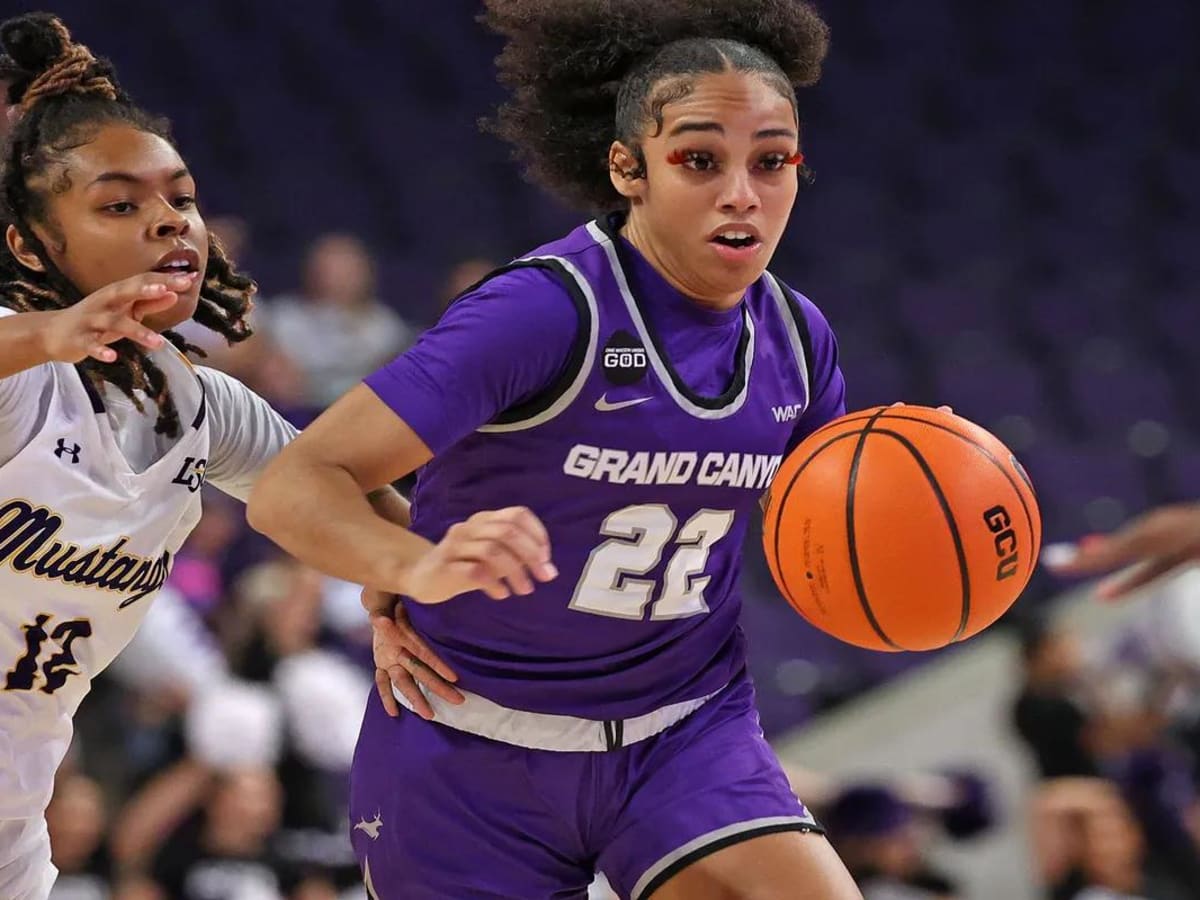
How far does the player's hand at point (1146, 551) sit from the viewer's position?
360 cm

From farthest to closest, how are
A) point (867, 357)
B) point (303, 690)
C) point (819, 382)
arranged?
point (867, 357) < point (303, 690) < point (819, 382)

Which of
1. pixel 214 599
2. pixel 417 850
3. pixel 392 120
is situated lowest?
pixel 214 599

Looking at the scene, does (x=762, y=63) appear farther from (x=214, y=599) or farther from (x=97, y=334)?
(x=214, y=599)

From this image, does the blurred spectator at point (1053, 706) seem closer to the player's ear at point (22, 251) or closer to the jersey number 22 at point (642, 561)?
the jersey number 22 at point (642, 561)

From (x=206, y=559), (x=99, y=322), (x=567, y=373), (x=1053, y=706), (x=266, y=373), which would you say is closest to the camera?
(x=99, y=322)

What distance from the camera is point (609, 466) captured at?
316cm

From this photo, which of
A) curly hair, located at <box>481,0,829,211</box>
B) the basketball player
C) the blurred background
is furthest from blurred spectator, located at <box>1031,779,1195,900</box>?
the basketball player

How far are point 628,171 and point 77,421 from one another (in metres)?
1.12

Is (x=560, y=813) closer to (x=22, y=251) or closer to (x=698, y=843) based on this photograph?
(x=698, y=843)

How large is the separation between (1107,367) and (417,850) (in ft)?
25.8

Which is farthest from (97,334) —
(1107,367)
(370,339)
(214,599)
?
(1107,367)

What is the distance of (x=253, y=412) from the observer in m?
3.64

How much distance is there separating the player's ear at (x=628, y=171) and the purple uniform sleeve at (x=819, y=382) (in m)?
0.42

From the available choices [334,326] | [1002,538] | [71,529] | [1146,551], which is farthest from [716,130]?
[334,326]
